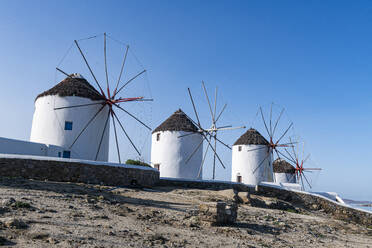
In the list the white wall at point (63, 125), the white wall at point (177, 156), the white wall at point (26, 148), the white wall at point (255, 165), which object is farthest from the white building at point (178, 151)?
the white wall at point (26, 148)

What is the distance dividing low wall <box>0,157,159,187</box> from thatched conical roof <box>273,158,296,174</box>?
2057 centimetres

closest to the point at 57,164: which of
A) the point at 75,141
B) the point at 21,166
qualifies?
the point at 21,166

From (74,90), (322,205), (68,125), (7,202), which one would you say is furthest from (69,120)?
(322,205)

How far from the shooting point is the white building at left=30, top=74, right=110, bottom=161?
17219mm

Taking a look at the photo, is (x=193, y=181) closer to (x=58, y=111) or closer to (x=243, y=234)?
(x=58, y=111)

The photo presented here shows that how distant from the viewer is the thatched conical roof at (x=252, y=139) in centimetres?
2836

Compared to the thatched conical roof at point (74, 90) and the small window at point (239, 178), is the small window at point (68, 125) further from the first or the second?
the small window at point (239, 178)

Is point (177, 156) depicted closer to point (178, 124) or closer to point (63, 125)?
point (178, 124)

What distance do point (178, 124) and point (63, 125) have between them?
9.27 meters

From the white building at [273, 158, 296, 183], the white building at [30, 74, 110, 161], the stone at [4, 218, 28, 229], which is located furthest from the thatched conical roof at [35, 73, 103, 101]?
the white building at [273, 158, 296, 183]

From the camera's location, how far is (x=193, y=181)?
19375 millimetres

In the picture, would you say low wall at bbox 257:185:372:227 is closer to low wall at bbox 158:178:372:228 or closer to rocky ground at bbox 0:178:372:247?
low wall at bbox 158:178:372:228

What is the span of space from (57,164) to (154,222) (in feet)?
25.3

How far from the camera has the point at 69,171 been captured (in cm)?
1353
